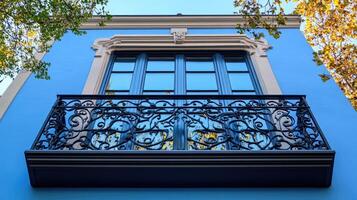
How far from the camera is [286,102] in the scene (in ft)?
21.3

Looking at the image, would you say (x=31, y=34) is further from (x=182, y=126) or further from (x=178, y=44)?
(x=182, y=126)

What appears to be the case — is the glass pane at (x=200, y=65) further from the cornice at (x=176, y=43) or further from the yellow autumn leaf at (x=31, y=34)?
the yellow autumn leaf at (x=31, y=34)

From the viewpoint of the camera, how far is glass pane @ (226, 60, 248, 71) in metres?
8.51

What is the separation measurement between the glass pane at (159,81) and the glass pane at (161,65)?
23cm

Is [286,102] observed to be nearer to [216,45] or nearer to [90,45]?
[216,45]

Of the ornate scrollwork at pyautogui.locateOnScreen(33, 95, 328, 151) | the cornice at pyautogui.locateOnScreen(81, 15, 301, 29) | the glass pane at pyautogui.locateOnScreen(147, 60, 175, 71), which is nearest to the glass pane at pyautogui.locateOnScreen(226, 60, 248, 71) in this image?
the glass pane at pyautogui.locateOnScreen(147, 60, 175, 71)

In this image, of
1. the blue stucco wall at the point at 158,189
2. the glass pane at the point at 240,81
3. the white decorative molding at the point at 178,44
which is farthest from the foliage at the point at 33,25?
the glass pane at the point at 240,81

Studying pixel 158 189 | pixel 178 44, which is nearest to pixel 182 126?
pixel 158 189

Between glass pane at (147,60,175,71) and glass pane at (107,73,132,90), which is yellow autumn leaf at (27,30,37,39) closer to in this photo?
glass pane at (107,73,132,90)

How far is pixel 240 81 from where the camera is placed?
26.4 feet

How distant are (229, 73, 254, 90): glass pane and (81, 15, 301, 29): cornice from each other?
6.61 ft

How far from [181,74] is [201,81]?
44cm

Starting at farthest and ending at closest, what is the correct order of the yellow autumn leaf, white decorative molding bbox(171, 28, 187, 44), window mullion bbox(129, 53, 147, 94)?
white decorative molding bbox(171, 28, 187, 44), window mullion bbox(129, 53, 147, 94), the yellow autumn leaf

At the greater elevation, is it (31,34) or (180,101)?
(31,34)
